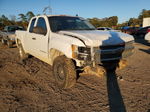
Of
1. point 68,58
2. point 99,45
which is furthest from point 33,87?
point 99,45

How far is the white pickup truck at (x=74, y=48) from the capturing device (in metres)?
3.15

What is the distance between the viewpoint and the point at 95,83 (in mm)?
4172

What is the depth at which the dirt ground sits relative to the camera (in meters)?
2.92

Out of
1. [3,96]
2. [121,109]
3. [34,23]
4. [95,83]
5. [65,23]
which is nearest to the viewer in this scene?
[121,109]

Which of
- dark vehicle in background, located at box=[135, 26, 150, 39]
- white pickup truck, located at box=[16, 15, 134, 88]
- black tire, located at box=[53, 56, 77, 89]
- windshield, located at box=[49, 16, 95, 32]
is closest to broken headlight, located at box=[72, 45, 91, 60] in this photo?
white pickup truck, located at box=[16, 15, 134, 88]

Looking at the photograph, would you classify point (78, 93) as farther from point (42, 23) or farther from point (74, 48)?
point (42, 23)

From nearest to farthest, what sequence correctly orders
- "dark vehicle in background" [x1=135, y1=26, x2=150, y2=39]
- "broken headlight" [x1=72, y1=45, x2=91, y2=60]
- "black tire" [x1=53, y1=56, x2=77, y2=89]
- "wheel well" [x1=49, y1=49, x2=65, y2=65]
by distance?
1. "broken headlight" [x1=72, y1=45, x2=91, y2=60]
2. "black tire" [x1=53, y1=56, x2=77, y2=89]
3. "wheel well" [x1=49, y1=49, x2=65, y2=65]
4. "dark vehicle in background" [x1=135, y1=26, x2=150, y2=39]

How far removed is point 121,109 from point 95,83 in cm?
140

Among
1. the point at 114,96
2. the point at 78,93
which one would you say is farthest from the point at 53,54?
the point at 114,96

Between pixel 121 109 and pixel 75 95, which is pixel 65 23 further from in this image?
pixel 121 109

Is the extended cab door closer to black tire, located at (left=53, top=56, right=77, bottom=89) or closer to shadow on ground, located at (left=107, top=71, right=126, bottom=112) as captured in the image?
black tire, located at (left=53, top=56, right=77, bottom=89)

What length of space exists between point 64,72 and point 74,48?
768 mm

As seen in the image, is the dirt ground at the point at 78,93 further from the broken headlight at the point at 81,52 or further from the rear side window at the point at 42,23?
the rear side window at the point at 42,23

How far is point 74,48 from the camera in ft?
10.4
